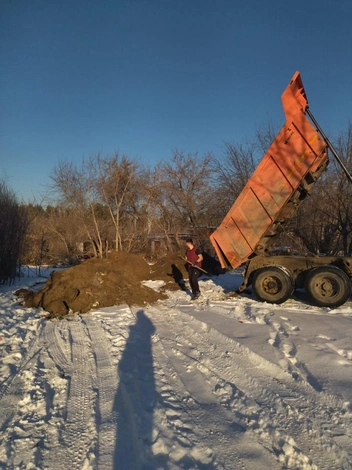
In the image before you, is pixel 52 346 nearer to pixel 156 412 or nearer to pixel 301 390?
pixel 156 412

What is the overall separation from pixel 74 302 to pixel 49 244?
54.5 ft

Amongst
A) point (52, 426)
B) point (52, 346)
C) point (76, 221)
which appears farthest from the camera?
point (76, 221)

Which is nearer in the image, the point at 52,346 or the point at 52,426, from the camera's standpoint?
the point at 52,426

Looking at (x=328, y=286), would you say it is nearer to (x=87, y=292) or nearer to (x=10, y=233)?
(x=87, y=292)

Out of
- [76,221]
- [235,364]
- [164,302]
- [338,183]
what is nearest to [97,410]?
[235,364]

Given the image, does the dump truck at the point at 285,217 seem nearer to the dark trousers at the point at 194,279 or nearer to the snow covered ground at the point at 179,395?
the dark trousers at the point at 194,279

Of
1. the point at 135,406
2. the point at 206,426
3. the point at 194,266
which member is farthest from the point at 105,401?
the point at 194,266

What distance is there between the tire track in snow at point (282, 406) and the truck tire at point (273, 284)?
328 cm

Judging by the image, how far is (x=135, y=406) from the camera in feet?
11.6

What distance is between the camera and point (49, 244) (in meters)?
23.6

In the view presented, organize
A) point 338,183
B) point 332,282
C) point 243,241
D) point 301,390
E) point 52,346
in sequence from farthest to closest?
point 338,183, point 243,241, point 332,282, point 52,346, point 301,390

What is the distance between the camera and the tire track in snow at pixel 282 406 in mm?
2723

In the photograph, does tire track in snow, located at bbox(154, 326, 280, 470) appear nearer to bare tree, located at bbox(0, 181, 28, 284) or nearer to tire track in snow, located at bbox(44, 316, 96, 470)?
tire track in snow, located at bbox(44, 316, 96, 470)

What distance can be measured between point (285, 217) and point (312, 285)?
6.79ft
